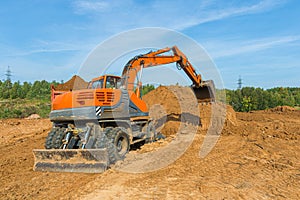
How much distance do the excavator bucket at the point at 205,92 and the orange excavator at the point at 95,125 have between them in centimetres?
318

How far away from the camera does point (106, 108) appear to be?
6.32m

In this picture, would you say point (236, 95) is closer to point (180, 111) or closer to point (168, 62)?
point (180, 111)

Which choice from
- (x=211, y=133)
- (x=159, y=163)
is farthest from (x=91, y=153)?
(x=211, y=133)

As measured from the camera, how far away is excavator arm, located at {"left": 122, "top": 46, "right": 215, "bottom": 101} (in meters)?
8.05

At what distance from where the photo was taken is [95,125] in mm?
6234

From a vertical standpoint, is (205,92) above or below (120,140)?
above

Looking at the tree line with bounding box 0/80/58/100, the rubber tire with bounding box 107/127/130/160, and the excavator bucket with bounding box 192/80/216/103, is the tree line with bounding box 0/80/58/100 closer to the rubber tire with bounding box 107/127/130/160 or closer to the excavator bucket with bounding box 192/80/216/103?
the excavator bucket with bounding box 192/80/216/103

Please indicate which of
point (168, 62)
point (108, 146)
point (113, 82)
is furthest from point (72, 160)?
point (168, 62)

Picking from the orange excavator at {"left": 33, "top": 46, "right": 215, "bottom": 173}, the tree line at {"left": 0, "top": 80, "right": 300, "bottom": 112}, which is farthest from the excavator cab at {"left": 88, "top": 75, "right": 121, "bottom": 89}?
the tree line at {"left": 0, "top": 80, "right": 300, "bottom": 112}

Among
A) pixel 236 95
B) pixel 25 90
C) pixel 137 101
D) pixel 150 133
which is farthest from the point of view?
pixel 25 90

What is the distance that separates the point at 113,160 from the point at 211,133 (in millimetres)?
5923

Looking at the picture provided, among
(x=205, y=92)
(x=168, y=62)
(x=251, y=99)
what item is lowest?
(x=205, y=92)

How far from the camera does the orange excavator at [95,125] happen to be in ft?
18.6

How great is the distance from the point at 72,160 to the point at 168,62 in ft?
17.5
